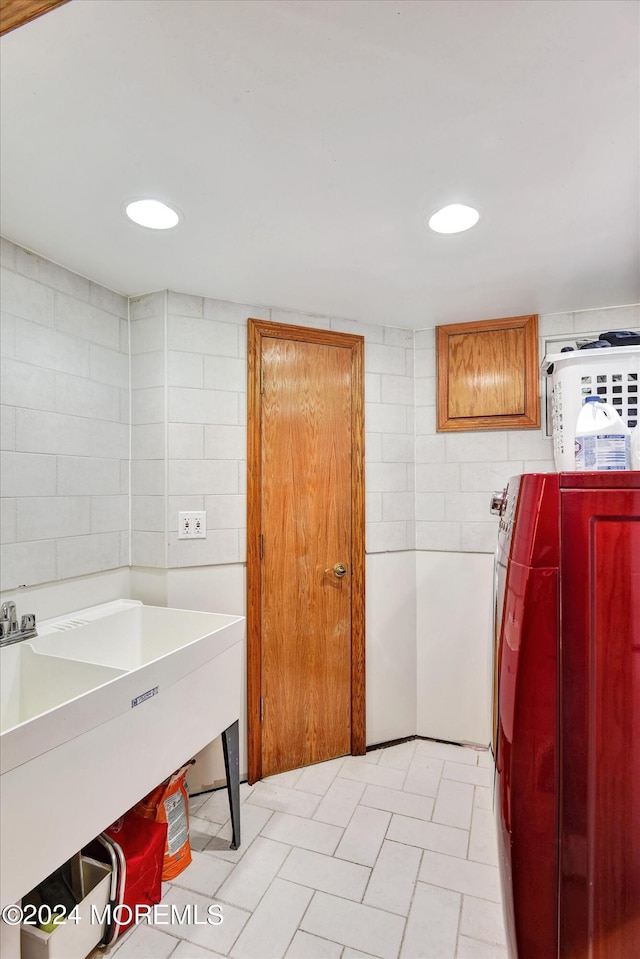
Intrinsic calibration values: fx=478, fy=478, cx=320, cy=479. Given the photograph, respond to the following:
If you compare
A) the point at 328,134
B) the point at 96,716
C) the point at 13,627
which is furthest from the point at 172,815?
the point at 328,134

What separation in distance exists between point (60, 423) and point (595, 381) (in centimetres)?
213

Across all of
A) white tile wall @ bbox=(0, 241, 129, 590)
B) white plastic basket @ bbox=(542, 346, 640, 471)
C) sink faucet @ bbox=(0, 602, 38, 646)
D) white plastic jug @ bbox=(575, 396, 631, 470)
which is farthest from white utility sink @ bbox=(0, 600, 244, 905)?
white plastic basket @ bbox=(542, 346, 640, 471)

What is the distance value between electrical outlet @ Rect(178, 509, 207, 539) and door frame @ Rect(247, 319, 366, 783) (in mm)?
210

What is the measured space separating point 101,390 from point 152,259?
0.62 m

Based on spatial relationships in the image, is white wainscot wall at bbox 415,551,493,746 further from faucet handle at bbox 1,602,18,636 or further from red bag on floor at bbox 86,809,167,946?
faucet handle at bbox 1,602,18,636

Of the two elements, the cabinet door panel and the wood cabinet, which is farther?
the wood cabinet

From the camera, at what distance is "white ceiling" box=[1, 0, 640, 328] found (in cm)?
91

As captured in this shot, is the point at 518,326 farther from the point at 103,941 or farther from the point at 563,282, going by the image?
the point at 103,941

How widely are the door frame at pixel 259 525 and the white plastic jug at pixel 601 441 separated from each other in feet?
4.13

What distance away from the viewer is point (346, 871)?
1737 mm

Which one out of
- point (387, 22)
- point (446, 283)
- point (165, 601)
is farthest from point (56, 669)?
point (446, 283)

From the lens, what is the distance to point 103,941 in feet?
4.75

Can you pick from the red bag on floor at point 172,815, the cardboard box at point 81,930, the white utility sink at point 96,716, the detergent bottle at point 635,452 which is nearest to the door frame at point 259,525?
the white utility sink at point 96,716

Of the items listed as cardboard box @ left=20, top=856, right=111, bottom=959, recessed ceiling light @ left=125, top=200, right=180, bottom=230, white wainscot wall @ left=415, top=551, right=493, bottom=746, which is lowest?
cardboard box @ left=20, top=856, right=111, bottom=959
